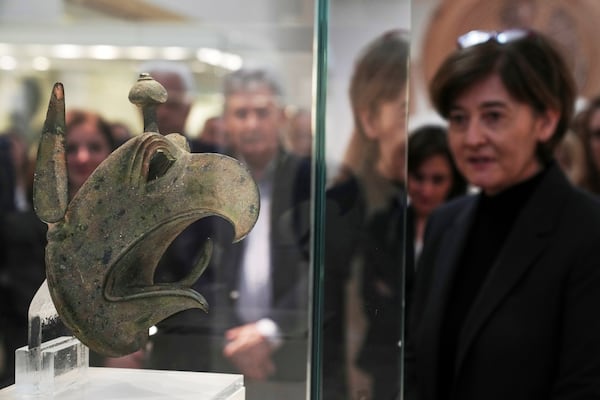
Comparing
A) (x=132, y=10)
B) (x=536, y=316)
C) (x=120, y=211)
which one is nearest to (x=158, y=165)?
(x=120, y=211)

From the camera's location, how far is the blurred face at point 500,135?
1690 millimetres

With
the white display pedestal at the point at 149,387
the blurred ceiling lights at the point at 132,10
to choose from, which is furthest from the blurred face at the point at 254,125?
the white display pedestal at the point at 149,387

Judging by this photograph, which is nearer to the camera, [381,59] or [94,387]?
[94,387]

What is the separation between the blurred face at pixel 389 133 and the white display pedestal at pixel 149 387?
1.78 feet

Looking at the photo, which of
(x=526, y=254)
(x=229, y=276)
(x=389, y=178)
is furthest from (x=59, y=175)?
(x=229, y=276)

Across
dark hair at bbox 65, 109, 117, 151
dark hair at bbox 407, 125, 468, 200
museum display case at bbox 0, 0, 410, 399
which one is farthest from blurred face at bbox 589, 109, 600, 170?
dark hair at bbox 65, 109, 117, 151

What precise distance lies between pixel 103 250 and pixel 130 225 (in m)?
0.04

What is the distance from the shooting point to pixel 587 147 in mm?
2641

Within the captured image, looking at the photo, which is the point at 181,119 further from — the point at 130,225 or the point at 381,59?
the point at 130,225

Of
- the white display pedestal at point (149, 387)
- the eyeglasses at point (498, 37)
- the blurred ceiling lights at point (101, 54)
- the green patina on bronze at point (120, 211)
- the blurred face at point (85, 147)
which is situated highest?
the blurred ceiling lights at point (101, 54)

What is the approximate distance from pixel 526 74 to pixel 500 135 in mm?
117

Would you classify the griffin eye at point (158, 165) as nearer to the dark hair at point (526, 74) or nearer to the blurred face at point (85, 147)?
the dark hair at point (526, 74)

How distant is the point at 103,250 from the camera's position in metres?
1.12

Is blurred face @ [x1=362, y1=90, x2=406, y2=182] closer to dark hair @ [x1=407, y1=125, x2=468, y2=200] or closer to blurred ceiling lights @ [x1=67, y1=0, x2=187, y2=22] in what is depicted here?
dark hair @ [x1=407, y1=125, x2=468, y2=200]
